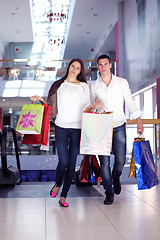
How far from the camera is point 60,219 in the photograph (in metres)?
2.49

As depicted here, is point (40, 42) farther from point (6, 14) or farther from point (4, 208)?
point (4, 208)

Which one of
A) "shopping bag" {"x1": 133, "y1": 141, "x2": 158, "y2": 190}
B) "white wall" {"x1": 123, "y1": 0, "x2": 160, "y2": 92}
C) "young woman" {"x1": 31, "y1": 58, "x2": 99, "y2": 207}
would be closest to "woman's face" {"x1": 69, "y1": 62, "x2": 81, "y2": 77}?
"young woman" {"x1": 31, "y1": 58, "x2": 99, "y2": 207}

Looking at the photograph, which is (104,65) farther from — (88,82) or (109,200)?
(88,82)

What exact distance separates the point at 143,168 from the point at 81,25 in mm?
14738

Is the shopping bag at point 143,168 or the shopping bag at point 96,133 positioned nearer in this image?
the shopping bag at point 96,133

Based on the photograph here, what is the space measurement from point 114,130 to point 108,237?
1.28 metres

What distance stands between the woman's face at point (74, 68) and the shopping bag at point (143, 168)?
2.56ft

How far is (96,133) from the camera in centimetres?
294

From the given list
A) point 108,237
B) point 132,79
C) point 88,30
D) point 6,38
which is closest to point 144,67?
point 132,79

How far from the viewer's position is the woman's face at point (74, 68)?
310 centimetres

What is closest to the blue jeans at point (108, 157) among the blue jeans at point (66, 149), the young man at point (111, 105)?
the young man at point (111, 105)

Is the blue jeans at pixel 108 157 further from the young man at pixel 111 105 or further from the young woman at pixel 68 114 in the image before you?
the young woman at pixel 68 114

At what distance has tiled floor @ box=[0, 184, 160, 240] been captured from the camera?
206 centimetres

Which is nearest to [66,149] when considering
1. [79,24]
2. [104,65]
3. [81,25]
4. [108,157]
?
[108,157]
